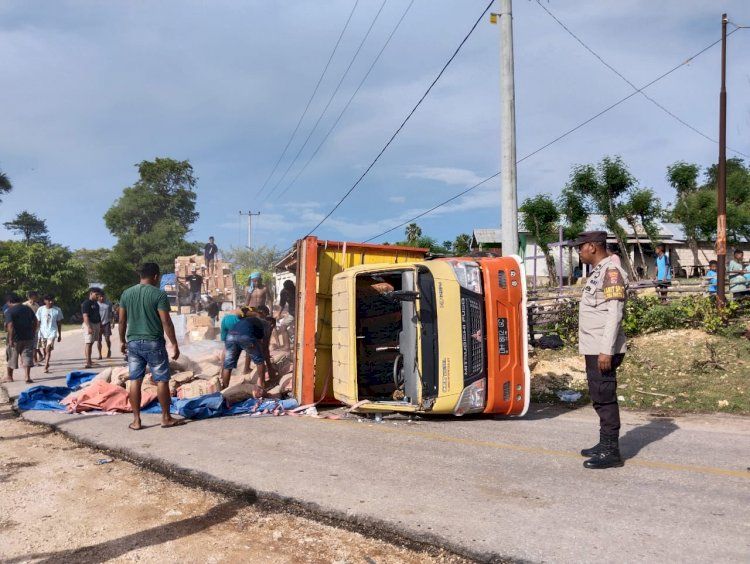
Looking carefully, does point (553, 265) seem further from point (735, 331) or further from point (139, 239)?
point (139, 239)

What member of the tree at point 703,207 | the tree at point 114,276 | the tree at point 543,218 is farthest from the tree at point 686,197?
the tree at point 114,276

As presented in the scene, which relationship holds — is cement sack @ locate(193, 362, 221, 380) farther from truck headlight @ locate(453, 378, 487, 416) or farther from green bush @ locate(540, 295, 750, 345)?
green bush @ locate(540, 295, 750, 345)

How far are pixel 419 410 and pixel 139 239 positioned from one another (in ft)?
204

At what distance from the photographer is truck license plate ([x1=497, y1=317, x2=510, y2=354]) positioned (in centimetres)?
647

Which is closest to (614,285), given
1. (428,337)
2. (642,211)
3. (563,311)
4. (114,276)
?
(428,337)

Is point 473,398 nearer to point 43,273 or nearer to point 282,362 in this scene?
point 282,362

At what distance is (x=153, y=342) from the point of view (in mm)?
6395

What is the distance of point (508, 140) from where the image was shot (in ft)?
33.1

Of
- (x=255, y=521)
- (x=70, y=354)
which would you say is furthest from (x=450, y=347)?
(x=70, y=354)

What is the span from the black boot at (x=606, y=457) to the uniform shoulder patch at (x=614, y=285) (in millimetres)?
1135

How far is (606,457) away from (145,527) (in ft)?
11.1

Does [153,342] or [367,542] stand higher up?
[153,342]

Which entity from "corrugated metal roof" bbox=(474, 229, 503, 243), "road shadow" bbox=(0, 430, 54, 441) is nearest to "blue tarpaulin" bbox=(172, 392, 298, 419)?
"road shadow" bbox=(0, 430, 54, 441)

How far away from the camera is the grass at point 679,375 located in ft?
24.7
